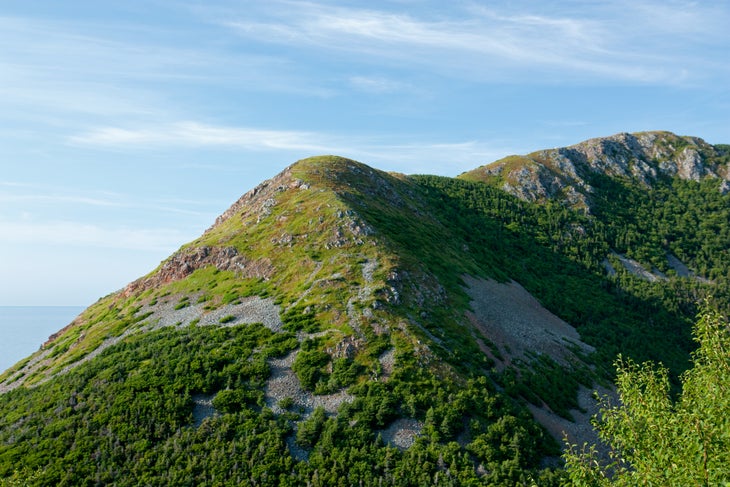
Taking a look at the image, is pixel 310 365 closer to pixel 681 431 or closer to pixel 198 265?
pixel 681 431

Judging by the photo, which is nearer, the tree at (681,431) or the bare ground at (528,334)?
the tree at (681,431)

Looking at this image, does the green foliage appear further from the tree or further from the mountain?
the tree

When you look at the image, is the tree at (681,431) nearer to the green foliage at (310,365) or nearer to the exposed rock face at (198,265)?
the green foliage at (310,365)

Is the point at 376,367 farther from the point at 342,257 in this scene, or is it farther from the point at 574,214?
the point at 574,214

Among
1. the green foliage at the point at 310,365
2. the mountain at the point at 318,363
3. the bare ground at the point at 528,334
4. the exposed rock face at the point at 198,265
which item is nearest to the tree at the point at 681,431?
the mountain at the point at 318,363

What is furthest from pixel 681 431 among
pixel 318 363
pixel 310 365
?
pixel 310 365

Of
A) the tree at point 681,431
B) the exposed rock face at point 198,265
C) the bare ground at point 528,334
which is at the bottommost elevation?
the bare ground at point 528,334

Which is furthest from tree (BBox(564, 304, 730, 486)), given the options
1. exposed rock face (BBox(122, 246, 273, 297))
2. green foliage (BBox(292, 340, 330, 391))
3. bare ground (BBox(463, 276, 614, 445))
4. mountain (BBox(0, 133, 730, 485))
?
exposed rock face (BBox(122, 246, 273, 297))
